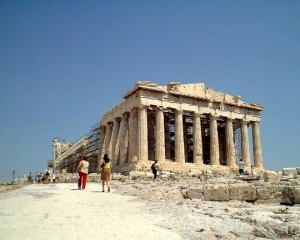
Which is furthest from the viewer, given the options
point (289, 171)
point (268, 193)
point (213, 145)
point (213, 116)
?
point (213, 116)

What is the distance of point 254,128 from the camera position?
42.7 m

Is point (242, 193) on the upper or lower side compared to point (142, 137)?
lower

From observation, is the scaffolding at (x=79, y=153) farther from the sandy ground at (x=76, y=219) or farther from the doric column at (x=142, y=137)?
the sandy ground at (x=76, y=219)

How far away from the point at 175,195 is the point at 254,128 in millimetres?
31954

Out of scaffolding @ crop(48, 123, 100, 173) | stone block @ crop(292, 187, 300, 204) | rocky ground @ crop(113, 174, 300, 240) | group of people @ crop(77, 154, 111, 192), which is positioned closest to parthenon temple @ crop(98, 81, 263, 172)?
scaffolding @ crop(48, 123, 100, 173)

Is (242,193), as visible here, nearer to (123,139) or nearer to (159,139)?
(159,139)

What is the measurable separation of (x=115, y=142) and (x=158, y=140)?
779 centimetres

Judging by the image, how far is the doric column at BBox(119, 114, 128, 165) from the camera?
3736 cm

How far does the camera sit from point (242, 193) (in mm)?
13453

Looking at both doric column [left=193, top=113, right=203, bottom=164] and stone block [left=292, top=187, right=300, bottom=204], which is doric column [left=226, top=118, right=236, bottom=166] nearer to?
doric column [left=193, top=113, right=203, bottom=164]

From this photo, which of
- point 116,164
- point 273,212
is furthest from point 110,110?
point 273,212

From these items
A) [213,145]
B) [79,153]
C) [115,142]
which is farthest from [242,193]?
[79,153]

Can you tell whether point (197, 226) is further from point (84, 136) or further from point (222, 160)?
point (84, 136)

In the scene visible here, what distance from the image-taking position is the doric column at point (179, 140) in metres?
35.7
